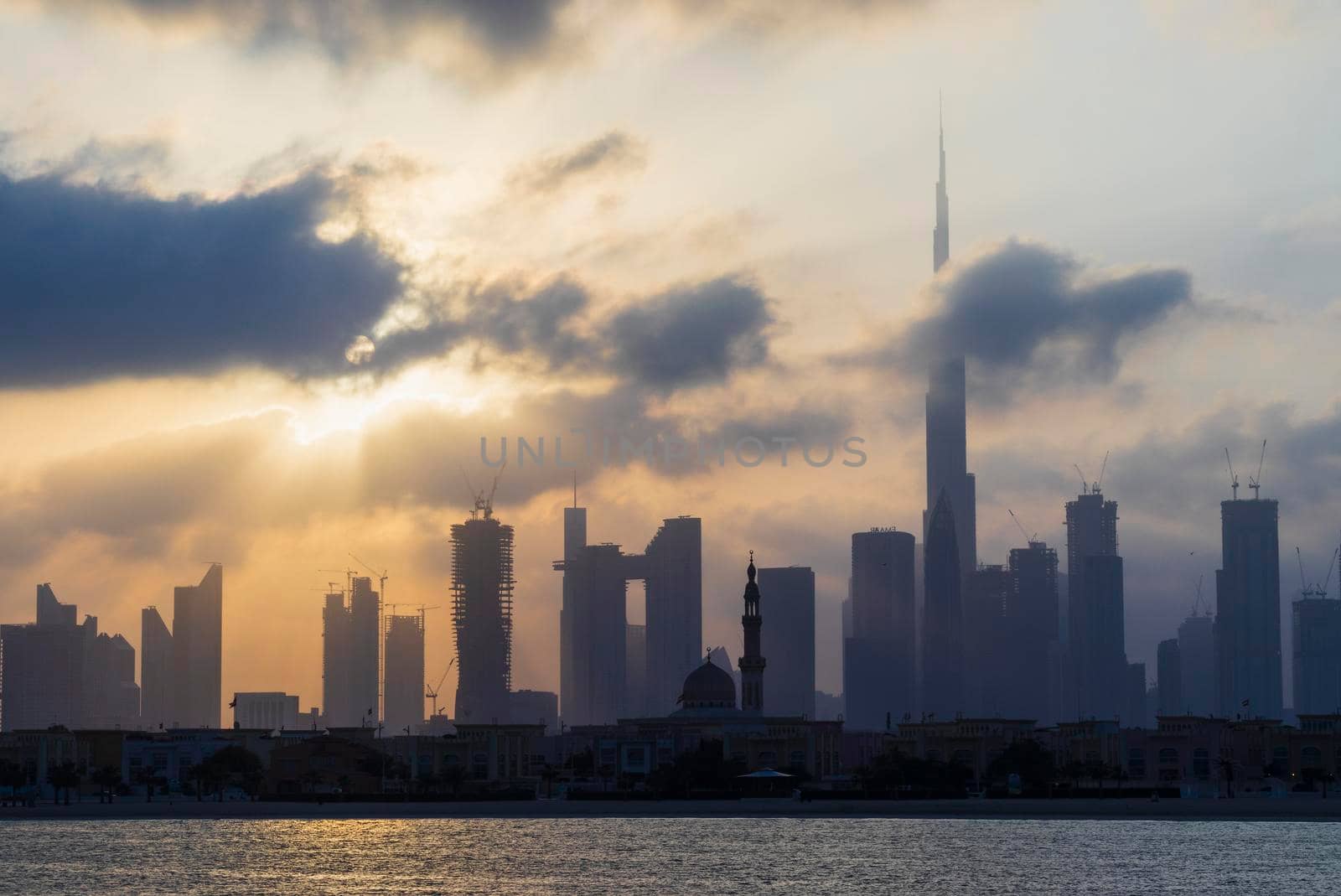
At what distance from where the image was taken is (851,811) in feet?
620

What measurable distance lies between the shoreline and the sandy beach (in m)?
0.08

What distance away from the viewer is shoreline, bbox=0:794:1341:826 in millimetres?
178375

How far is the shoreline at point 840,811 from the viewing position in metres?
178

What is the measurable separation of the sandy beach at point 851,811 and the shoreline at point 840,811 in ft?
0.26

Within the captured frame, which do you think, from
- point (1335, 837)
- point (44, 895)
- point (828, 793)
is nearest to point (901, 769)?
point (828, 793)

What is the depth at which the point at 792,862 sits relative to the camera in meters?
138

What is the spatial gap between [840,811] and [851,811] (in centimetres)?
104

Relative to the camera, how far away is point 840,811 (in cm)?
18900

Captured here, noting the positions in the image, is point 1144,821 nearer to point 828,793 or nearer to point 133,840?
point 828,793

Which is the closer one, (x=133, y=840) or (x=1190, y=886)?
(x=1190, y=886)

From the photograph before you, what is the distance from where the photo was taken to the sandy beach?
7023 inches

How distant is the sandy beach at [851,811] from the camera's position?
178375 millimetres

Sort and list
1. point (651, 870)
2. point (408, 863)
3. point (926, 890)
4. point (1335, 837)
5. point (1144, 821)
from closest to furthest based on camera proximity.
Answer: point (926, 890) → point (651, 870) → point (408, 863) → point (1335, 837) → point (1144, 821)

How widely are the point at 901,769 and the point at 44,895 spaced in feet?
324
